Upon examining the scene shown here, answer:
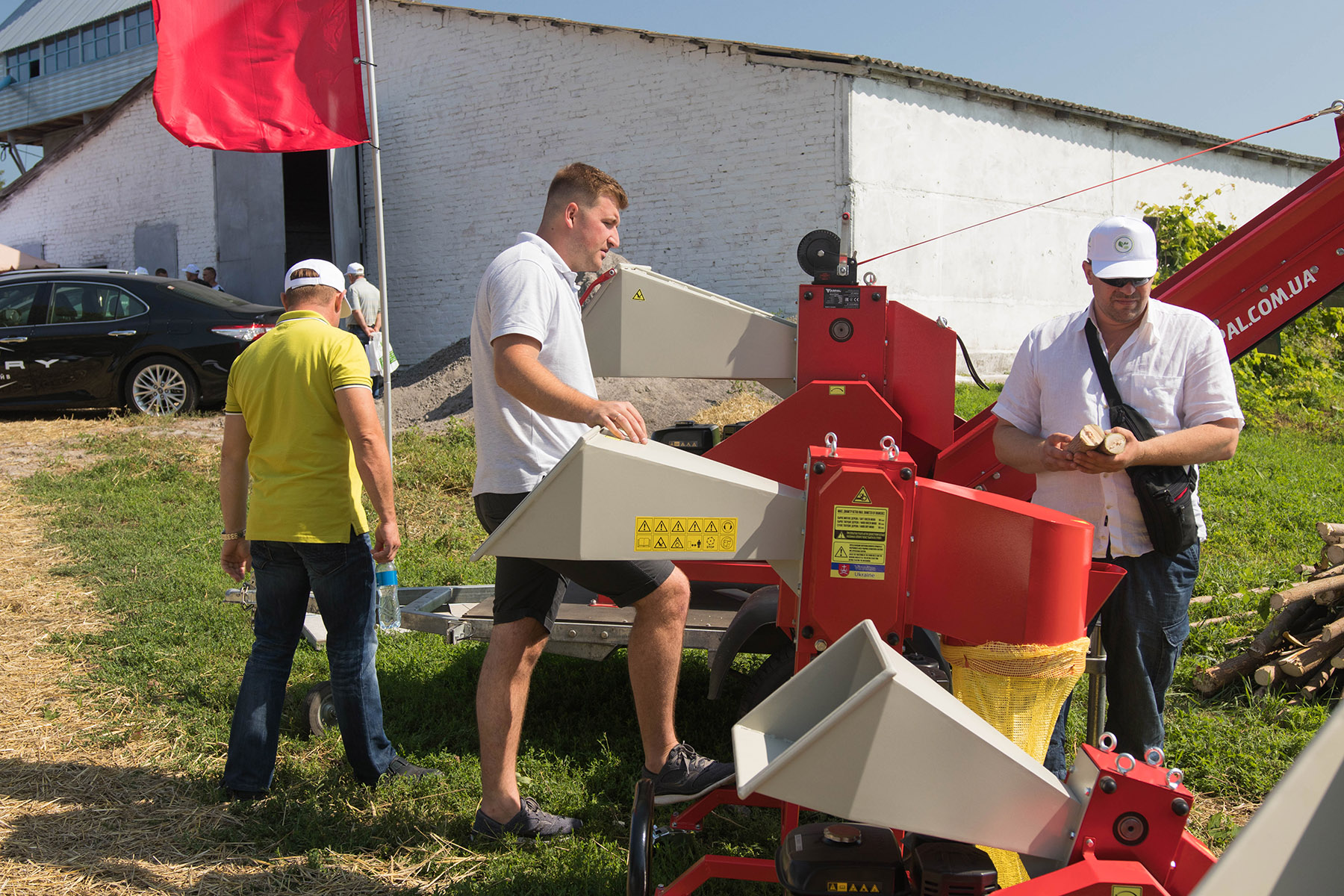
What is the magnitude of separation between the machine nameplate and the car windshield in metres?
9.26

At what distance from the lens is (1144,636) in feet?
9.45

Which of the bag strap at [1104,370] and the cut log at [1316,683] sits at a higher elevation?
the bag strap at [1104,370]

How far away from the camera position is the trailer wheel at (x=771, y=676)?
3414mm

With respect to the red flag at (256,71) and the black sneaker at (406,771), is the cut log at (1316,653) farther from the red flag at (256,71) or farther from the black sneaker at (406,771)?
the red flag at (256,71)

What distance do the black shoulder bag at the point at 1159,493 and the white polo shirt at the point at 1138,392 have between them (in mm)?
38

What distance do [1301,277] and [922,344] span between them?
1403mm

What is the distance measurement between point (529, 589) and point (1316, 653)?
136 inches

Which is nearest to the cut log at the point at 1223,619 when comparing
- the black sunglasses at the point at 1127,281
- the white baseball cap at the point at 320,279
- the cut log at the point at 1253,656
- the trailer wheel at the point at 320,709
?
the cut log at the point at 1253,656

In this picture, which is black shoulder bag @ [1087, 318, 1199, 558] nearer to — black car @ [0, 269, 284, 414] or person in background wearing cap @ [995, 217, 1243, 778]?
person in background wearing cap @ [995, 217, 1243, 778]

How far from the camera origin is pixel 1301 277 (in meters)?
3.55

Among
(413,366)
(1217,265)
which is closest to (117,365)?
(413,366)

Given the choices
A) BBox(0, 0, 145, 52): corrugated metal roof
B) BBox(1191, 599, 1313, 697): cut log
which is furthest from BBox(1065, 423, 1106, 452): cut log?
BBox(0, 0, 145, 52): corrugated metal roof

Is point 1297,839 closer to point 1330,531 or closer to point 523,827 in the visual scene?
point 523,827

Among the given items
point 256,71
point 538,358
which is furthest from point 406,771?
point 256,71
